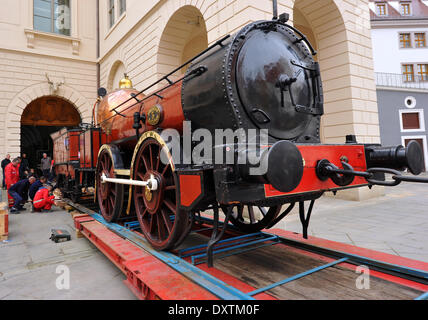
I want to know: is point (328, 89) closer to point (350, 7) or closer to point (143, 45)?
point (350, 7)

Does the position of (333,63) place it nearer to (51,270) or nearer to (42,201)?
(51,270)

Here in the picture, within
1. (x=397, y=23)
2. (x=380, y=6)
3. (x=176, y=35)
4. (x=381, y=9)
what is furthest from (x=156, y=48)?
(x=380, y=6)

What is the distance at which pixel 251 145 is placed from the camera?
1.95 metres

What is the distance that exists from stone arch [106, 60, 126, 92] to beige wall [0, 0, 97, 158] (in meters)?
1.68

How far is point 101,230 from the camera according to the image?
11.9 feet

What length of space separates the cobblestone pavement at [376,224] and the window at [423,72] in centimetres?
1980

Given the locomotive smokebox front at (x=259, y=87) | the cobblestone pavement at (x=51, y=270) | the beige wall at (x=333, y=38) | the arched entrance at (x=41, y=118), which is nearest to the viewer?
the locomotive smokebox front at (x=259, y=87)

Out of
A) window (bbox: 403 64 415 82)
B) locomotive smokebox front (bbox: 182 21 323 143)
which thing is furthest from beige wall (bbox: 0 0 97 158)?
window (bbox: 403 64 415 82)

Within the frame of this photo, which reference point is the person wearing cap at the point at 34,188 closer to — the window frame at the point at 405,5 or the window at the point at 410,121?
the window at the point at 410,121

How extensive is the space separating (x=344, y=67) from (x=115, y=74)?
10.3 m

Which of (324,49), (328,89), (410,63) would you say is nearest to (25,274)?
(328,89)

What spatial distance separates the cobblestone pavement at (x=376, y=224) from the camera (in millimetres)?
3561

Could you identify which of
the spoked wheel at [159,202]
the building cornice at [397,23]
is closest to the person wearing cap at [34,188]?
the spoked wheel at [159,202]

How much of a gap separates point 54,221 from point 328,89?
7376mm
